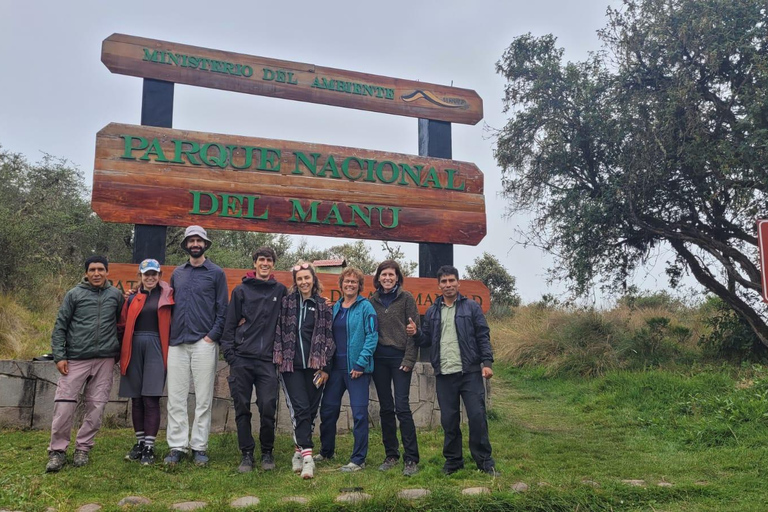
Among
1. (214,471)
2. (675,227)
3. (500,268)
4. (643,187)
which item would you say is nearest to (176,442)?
(214,471)

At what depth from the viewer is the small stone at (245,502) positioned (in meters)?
3.63

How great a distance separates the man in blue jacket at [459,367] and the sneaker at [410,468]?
224 mm

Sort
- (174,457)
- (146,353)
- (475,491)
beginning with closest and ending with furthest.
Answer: (475,491), (174,457), (146,353)

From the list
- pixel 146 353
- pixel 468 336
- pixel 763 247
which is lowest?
pixel 146 353

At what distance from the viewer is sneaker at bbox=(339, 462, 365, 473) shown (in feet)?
15.1

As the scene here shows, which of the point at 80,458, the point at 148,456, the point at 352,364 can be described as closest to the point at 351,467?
the point at 352,364

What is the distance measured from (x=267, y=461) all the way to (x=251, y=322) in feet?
3.52

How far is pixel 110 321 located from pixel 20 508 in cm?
A: 159

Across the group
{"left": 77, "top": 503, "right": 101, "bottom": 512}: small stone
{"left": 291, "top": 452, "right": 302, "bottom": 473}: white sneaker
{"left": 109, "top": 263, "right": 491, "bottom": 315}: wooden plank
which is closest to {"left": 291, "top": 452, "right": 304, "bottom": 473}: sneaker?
{"left": 291, "top": 452, "right": 302, "bottom": 473}: white sneaker

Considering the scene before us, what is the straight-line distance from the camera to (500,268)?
75.9 feet

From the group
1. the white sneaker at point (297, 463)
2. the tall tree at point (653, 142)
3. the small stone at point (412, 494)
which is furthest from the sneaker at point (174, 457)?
the tall tree at point (653, 142)

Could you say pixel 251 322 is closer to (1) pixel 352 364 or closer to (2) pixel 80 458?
(1) pixel 352 364

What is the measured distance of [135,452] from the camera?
15.4 ft

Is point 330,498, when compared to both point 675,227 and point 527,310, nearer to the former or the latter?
point 675,227
